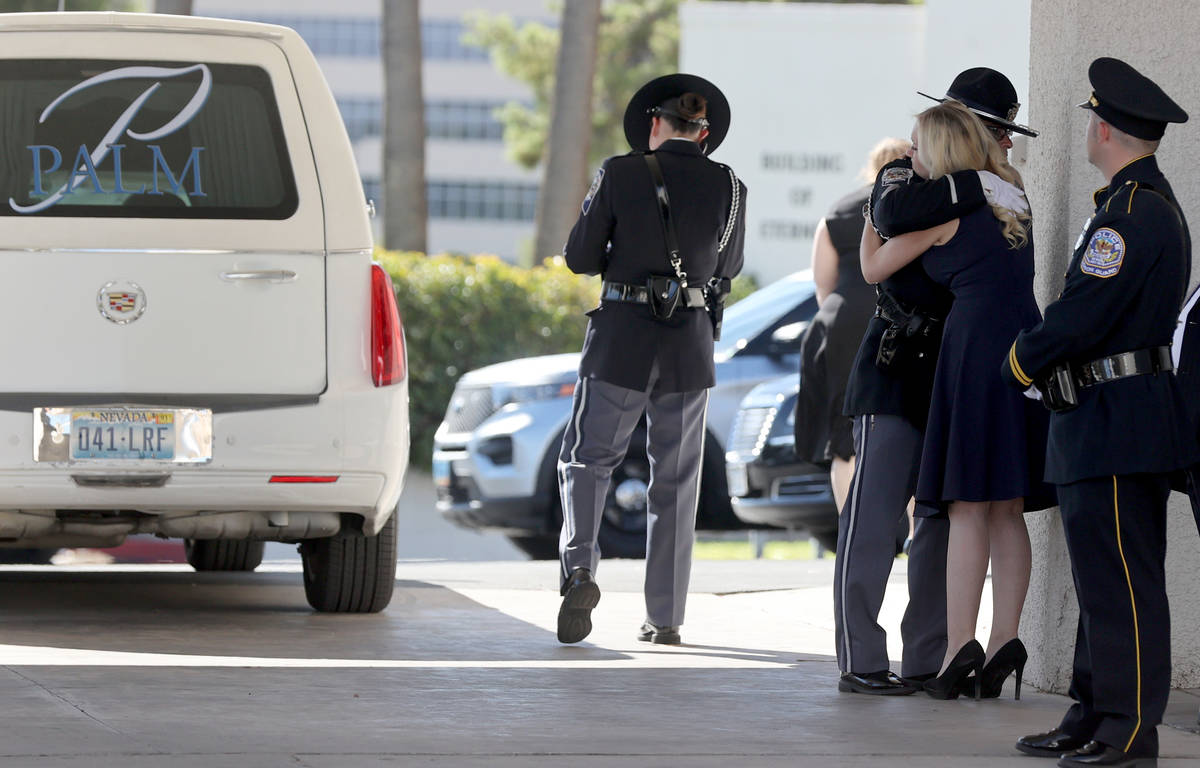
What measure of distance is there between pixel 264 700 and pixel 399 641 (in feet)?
4.57

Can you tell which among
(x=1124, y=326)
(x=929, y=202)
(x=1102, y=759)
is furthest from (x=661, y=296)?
(x=1102, y=759)

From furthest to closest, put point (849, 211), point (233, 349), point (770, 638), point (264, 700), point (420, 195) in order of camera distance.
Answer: point (420, 195) < point (849, 211) < point (770, 638) < point (233, 349) < point (264, 700)

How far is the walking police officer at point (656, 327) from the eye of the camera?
690 centimetres

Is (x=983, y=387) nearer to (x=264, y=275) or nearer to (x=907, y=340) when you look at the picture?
(x=907, y=340)

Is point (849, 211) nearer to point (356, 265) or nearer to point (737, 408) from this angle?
point (356, 265)

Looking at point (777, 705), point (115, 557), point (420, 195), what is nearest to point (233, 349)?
point (777, 705)

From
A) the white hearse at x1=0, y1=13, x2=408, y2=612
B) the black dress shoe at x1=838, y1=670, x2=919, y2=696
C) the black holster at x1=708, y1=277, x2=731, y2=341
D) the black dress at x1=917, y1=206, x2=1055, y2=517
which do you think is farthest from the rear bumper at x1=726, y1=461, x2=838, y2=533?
the black dress at x1=917, y1=206, x2=1055, y2=517

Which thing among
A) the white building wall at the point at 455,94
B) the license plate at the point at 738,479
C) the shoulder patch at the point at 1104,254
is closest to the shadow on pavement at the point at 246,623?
the shoulder patch at the point at 1104,254

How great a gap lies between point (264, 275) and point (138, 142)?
0.66 metres

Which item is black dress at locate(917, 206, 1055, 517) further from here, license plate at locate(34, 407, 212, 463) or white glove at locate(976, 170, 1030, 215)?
license plate at locate(34, 407, 212, 463)

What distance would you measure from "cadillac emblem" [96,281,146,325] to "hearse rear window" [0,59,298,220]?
25cm

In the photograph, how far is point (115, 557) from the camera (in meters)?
11.5

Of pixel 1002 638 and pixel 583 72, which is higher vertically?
pixel 583 72

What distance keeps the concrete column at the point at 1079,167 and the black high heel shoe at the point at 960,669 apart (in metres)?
0.33
